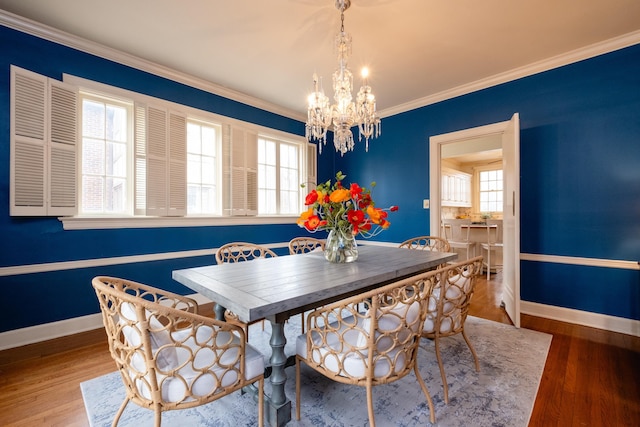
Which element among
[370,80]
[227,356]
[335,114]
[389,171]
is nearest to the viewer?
[227,356]

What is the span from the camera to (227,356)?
4.18ft

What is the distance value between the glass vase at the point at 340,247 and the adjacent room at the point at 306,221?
0.6 inches

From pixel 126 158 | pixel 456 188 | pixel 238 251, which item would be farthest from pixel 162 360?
pixel 456 188

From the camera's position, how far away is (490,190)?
7402 millimetres

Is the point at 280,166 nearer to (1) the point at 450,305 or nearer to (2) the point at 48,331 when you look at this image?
(2) the point at 48,331

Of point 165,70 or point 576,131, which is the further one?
point 165,70

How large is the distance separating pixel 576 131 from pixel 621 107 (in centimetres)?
35

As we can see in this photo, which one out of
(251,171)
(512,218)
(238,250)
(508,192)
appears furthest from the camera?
(251,171)

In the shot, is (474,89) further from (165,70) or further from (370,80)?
(165,70)

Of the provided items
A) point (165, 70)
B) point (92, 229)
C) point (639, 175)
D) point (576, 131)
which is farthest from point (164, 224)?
point (639, 175)

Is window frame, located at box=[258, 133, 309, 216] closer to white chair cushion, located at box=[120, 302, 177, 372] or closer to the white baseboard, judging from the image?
the white baseboard

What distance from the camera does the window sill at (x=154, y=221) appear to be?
8.33ft

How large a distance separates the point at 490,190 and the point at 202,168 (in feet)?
23.6

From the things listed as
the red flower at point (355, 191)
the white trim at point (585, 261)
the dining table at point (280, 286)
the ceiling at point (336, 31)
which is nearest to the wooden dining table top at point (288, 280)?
the dining table at point (280, 286)
